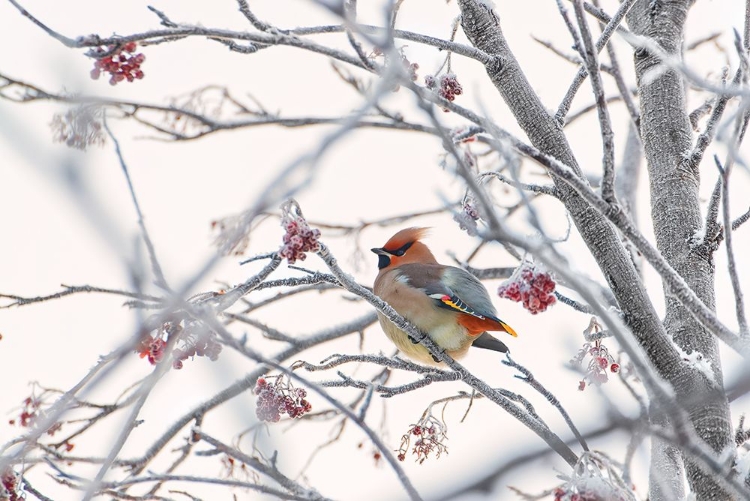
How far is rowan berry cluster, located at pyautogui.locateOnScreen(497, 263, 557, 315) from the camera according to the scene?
99.6 inches

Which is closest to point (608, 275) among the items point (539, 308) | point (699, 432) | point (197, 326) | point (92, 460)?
point (539, 308)

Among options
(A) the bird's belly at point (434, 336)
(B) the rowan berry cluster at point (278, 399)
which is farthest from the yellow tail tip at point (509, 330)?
(B) the rowan berry cluster at point (278, 399)

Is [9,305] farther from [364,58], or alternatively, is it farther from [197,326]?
[364,58]

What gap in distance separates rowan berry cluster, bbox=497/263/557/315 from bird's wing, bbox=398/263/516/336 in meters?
1.58

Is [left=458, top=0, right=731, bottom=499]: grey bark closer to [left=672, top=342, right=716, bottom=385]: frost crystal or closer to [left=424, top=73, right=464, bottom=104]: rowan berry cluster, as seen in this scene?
[left=672, top=342, right=716, bottom=385]: frost crystal

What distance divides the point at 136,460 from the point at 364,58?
2.07 meters

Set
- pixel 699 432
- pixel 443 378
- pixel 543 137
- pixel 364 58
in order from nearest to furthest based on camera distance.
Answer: pixel 364 58
pixel 699 432
pixel 543 137
pixel 443 378

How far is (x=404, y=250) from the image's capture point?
18.0 ft

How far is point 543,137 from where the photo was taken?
9.59ft

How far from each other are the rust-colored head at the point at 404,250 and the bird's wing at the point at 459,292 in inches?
15.6

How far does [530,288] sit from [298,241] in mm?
699

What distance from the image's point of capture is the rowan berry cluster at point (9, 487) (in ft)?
9.41

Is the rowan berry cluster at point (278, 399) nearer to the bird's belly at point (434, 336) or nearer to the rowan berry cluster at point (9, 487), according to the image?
the rowan berry cluster at point (9, 487)

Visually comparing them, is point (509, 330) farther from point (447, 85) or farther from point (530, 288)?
point (530, 288)
